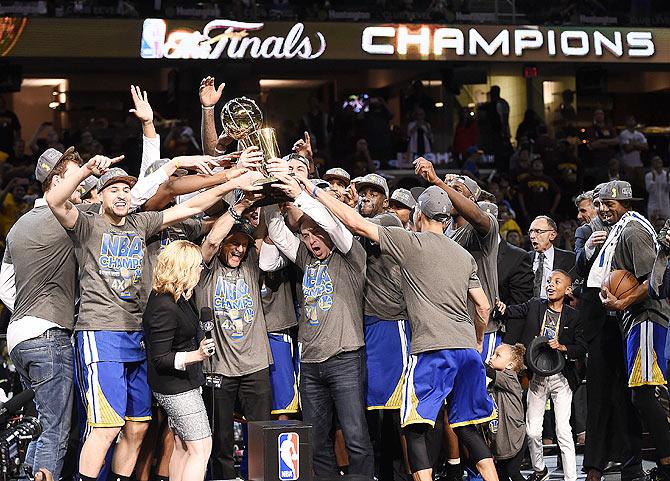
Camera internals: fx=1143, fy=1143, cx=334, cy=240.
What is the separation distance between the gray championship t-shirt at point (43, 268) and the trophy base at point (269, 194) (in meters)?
1.12

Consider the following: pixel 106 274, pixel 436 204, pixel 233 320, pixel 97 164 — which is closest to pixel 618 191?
pixel 436 204

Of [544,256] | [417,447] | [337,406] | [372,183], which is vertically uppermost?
[372,183]

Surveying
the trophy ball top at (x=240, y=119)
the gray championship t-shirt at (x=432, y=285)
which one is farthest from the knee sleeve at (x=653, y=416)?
the trophy ball top at (x=240, y=119)

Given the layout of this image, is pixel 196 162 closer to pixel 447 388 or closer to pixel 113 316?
pixel 113 316

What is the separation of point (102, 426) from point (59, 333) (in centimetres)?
61

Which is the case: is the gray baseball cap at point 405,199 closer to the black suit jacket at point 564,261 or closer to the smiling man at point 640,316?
the smiling man at point 640,316

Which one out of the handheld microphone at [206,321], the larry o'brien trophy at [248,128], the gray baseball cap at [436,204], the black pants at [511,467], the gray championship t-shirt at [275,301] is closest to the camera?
the handheld microphone at [206,321]

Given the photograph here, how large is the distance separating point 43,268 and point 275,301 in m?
1.43

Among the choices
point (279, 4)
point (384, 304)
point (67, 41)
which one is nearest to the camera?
point (384, 304)

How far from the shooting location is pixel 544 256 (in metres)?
9.00

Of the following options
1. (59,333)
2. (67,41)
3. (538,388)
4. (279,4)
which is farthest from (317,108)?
(59,333)

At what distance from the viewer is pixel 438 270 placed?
21.4ft

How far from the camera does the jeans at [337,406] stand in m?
6.75

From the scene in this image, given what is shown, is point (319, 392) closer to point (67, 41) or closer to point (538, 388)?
point (538, 388)
